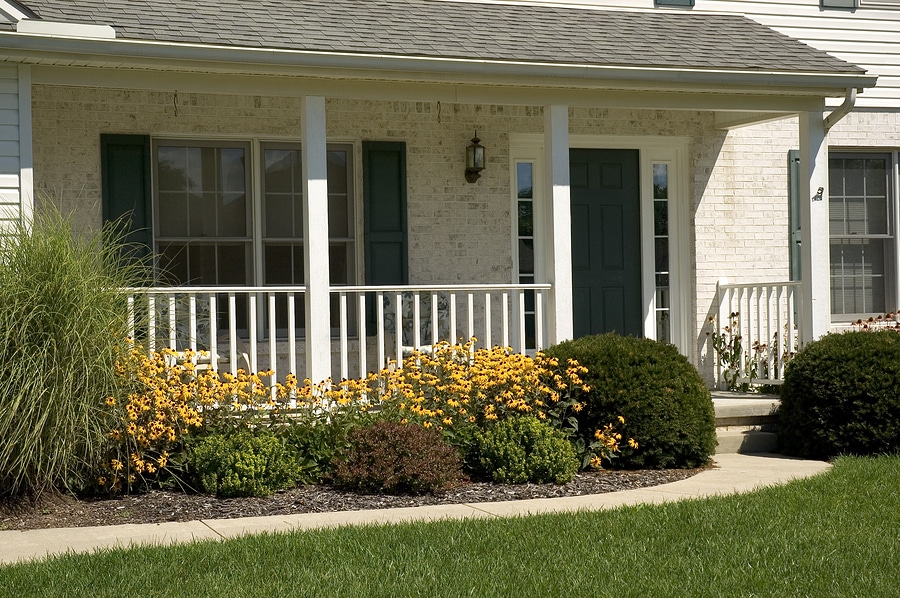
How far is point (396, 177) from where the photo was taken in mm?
9953

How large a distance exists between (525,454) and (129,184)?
4.17 meters

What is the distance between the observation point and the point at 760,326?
10.4 metres

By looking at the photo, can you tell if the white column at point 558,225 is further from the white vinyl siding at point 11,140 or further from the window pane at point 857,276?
the white vinyl siding at point 11,140

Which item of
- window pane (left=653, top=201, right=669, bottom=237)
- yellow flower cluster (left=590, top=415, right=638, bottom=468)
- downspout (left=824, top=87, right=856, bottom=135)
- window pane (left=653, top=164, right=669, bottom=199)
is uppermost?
downspout (left=824, top=87, right=856, bottom=135)

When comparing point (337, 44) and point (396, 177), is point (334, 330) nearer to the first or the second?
point (396, 177)

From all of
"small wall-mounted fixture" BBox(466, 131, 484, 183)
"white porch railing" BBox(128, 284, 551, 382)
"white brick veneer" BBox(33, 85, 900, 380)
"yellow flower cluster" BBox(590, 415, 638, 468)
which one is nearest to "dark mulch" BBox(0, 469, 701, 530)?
"yellow flower cluster" BBox(590, 415, 638, 468)

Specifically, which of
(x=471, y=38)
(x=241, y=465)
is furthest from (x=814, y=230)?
(x=241, y=465)

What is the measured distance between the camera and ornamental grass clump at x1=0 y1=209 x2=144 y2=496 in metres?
6.19

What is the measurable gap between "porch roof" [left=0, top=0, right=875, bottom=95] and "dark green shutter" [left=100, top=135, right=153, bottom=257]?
120 centimetres

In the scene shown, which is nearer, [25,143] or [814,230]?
[25,143]

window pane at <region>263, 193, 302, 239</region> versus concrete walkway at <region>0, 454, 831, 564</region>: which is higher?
window pane at <region>263, 193, 302, 239</region>

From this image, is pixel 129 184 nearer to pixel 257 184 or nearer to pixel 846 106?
pixel 257 184

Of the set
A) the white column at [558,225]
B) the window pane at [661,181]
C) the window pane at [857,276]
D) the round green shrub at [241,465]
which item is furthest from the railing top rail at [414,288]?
the window pane at [857,276]

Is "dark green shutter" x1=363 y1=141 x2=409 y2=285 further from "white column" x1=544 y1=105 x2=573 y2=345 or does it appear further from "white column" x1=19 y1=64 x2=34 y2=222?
"white column" x1=19 y1=64 x2=34 y2=222
